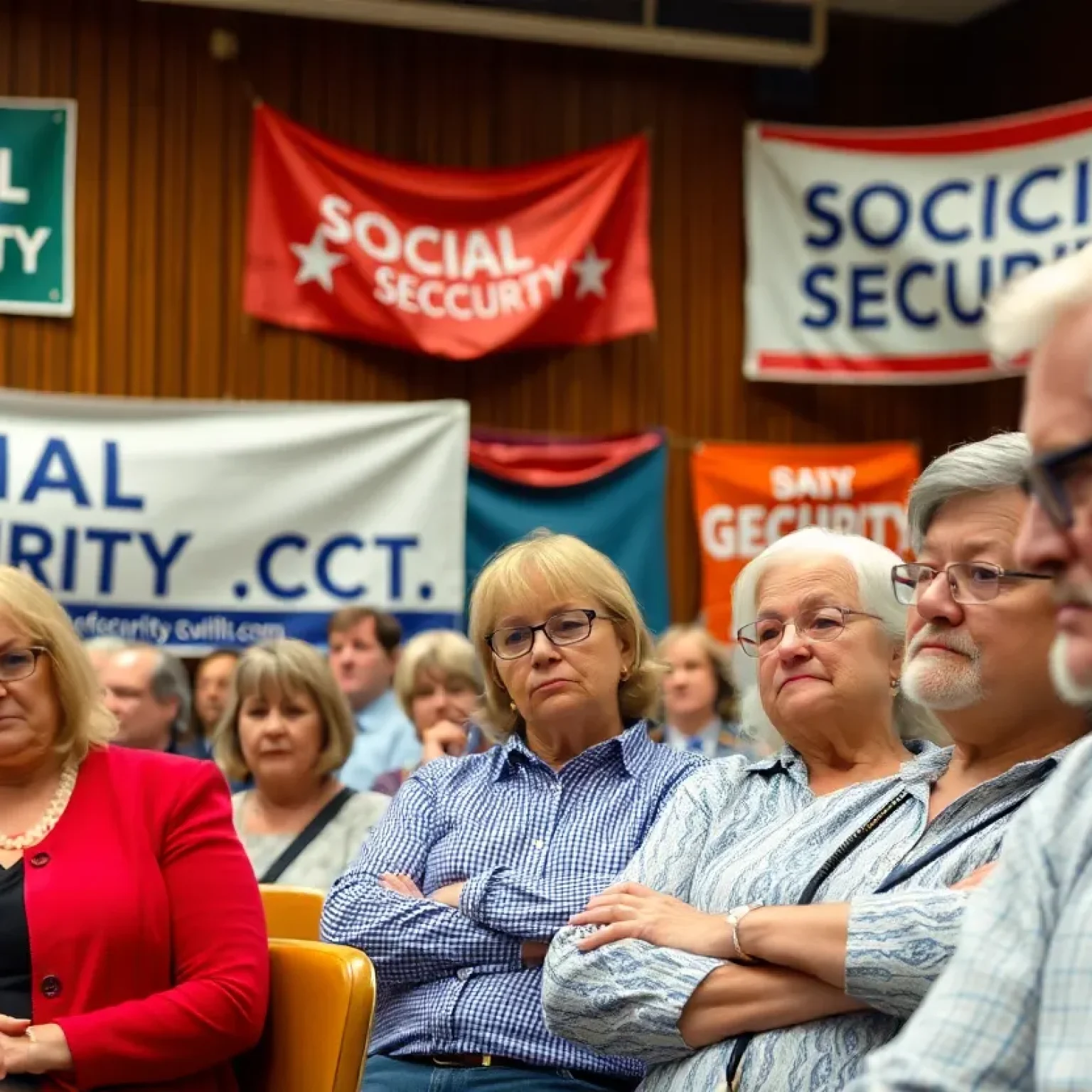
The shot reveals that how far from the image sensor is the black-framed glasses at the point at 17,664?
2.35m

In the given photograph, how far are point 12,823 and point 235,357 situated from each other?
14.2 ft

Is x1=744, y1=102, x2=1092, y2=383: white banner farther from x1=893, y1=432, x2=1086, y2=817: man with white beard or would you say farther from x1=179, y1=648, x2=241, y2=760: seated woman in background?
x1=893, y1=432, x2=1086, y2=817: man with white beard

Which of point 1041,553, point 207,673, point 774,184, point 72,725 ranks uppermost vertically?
point 774,184

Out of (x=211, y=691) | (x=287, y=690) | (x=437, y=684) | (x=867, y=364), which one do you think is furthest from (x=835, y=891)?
(x=867, y=364)

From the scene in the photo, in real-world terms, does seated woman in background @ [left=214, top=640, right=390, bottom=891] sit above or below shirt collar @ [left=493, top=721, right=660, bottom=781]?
below

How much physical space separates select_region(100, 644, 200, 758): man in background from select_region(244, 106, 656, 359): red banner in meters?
2.01

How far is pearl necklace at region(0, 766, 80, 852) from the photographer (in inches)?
89.0

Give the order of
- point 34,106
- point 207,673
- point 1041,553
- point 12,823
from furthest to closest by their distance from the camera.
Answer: point 34,106 < point 207,673 < point 12,823 < point 1041,553

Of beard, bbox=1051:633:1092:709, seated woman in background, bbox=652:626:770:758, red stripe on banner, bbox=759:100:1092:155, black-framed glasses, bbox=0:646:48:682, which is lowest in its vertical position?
seated woman in background, bbox=652:626:770:758

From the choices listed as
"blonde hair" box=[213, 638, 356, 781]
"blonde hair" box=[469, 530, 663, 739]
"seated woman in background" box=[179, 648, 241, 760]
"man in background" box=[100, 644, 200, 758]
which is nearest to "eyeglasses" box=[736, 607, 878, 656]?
"blonde hair" box=[469, 530, 663, 739]

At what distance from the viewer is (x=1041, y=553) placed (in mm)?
1217

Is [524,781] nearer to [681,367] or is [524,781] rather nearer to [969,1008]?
[969,1008]

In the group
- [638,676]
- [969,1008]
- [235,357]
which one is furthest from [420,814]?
[235,357]

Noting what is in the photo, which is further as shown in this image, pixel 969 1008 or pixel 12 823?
pixel 12 823
